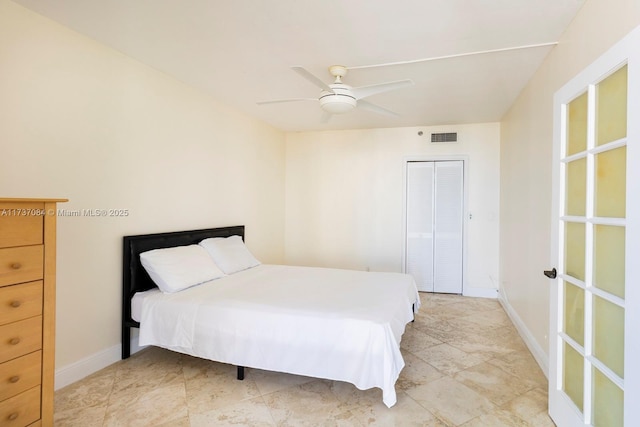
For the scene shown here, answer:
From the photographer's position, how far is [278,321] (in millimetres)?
2340

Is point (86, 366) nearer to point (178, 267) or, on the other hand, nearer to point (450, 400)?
point (178, 267)

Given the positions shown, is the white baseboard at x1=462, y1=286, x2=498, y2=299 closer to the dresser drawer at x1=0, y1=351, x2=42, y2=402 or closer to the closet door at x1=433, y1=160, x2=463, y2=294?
the closet door at x1=433, y1=160, x2=463, y2=294

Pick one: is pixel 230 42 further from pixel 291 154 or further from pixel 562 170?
pixel 291 154

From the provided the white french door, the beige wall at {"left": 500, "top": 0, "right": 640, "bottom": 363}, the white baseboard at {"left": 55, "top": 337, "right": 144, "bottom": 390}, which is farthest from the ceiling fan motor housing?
the white baseboard at {"left": 55, "top": 337, "right": 144, "bottom": 390}

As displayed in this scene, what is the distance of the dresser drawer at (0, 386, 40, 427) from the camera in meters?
1.51

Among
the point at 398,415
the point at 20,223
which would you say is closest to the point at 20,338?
the point at 20,223

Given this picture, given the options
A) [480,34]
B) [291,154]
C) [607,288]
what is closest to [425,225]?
[291,154]

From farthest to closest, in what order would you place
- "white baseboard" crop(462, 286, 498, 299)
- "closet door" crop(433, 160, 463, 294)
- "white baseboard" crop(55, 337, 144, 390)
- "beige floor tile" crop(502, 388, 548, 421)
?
"closet door" crop(433, 160, 463, 294) → "white baseboard" crop(462, 286, 498, 299) → "white baseboard" crop(55, 337, 144, 390) → "beige floor tile" crop(502, 388, 548, 421)

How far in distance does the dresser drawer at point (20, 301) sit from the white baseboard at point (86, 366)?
1.10 meters

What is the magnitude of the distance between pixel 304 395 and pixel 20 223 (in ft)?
6.32

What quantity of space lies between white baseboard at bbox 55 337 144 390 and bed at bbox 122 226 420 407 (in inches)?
3.4

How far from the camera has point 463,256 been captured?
16.8 feet

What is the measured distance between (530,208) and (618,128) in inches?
75.1

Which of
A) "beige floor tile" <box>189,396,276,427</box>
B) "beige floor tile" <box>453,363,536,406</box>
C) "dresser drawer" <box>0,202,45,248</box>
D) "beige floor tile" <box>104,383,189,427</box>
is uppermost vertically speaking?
"dresser drawer" <box>0,202,45,248</box>
